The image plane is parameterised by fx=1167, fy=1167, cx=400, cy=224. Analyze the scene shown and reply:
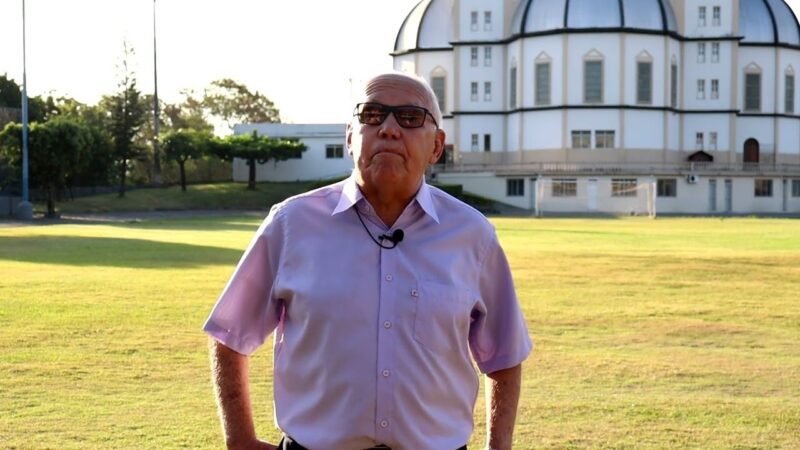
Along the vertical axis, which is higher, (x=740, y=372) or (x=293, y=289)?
(x=293, y=289)

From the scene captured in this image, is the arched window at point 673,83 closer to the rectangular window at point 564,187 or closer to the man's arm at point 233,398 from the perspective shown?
the rectangular window at point 564,187

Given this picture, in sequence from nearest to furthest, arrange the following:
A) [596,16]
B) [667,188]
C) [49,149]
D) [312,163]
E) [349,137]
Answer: [349,137]
[49,149]
[667,188]
[596,16]
[312,163]

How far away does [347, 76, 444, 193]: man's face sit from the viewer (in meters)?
3.64

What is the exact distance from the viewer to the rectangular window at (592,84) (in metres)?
82.2

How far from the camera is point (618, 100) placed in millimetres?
82250

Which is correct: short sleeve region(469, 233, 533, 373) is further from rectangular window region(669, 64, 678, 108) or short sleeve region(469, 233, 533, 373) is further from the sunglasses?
rectangular window region(669, 64, 678, 108)

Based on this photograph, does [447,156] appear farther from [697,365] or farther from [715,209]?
[697,365]

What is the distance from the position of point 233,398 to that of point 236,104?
111 metres

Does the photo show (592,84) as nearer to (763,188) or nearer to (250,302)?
(763,188)

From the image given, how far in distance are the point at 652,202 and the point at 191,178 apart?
122 feet

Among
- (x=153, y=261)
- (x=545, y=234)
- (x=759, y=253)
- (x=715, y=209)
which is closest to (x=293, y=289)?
(x=153, y=261)


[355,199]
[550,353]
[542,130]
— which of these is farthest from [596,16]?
[355,199]

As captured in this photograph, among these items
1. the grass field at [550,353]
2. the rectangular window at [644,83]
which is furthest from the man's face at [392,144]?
the rectangular window at [644,83]

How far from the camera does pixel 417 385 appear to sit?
3562mm
